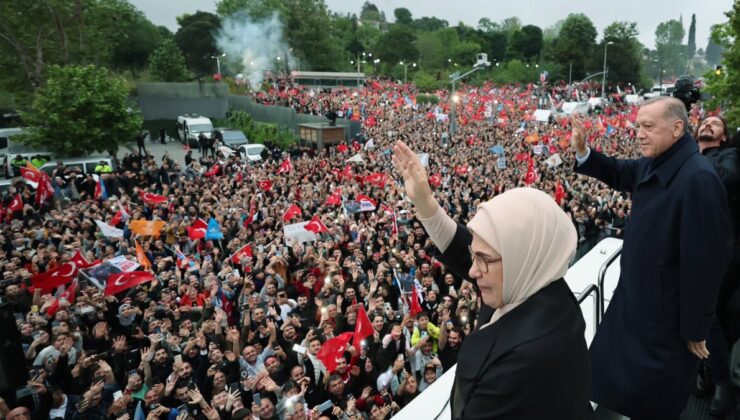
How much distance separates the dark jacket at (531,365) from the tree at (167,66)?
49.1m

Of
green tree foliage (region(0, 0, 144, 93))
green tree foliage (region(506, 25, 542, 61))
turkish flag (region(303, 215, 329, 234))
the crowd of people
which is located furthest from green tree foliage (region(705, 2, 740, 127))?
green tree foliage (region(506, 25, 542, 61))

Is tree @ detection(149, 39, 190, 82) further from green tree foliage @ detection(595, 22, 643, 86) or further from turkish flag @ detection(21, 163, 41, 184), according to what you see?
green tree foliage @ detection(595, 22, 643, 86)

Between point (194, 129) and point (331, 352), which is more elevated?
point (194, 129)

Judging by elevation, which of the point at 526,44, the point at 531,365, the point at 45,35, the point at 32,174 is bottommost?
the point at 32,174

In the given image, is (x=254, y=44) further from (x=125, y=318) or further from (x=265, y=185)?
(x=125, y=318)

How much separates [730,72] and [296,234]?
1783 cm

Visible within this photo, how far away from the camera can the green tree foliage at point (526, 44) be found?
86812 millimetres

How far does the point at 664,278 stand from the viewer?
222 centimetres

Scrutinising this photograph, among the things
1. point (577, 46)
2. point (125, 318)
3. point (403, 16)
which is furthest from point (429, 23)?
point (125, 318)

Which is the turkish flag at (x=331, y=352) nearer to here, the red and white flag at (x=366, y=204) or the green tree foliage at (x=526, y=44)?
the red and white flag at (x=366, y=204)

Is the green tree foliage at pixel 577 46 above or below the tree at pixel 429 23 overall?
below

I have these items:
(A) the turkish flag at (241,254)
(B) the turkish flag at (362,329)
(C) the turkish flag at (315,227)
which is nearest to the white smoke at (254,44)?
(C) the turkish flag at (315,227)

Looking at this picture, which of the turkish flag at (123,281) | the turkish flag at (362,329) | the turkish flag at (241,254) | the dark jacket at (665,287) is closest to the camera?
the dark jacket at (665,287)

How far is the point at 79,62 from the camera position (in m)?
30.8
